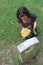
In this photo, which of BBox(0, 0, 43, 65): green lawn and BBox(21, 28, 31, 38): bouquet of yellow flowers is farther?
BBox(21, 28, 31, 38): bouquet of yellow flowers

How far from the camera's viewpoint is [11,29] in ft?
13.4

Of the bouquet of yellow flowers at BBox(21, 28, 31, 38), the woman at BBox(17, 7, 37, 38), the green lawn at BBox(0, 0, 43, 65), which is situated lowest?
the green lawn at BBox(0, 0, 43, 65)

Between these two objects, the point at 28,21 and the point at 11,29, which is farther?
the point at 11,29

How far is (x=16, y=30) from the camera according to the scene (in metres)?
4.05

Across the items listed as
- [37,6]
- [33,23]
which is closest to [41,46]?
[33,23]

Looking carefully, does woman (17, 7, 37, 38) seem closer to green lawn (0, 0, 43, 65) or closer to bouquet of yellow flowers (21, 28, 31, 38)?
bouquet of yellow flowers (21, 28, 31, 38)

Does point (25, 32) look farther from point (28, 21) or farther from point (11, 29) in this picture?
point (11, 29)

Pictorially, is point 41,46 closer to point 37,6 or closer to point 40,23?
point 40,23

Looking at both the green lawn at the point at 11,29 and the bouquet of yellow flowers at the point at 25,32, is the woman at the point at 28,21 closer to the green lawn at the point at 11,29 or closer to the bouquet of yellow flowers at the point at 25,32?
the bouquet of yellow flowers at the point at 25,32

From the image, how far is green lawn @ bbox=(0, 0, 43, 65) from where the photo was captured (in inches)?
141

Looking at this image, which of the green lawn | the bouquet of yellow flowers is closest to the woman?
the bouquet of yellow flowers

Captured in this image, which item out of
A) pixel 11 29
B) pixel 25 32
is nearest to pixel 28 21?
pixel 25 32

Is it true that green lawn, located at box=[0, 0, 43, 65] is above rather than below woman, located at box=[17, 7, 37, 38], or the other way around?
below

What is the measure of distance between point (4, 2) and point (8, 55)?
153 centimetres
